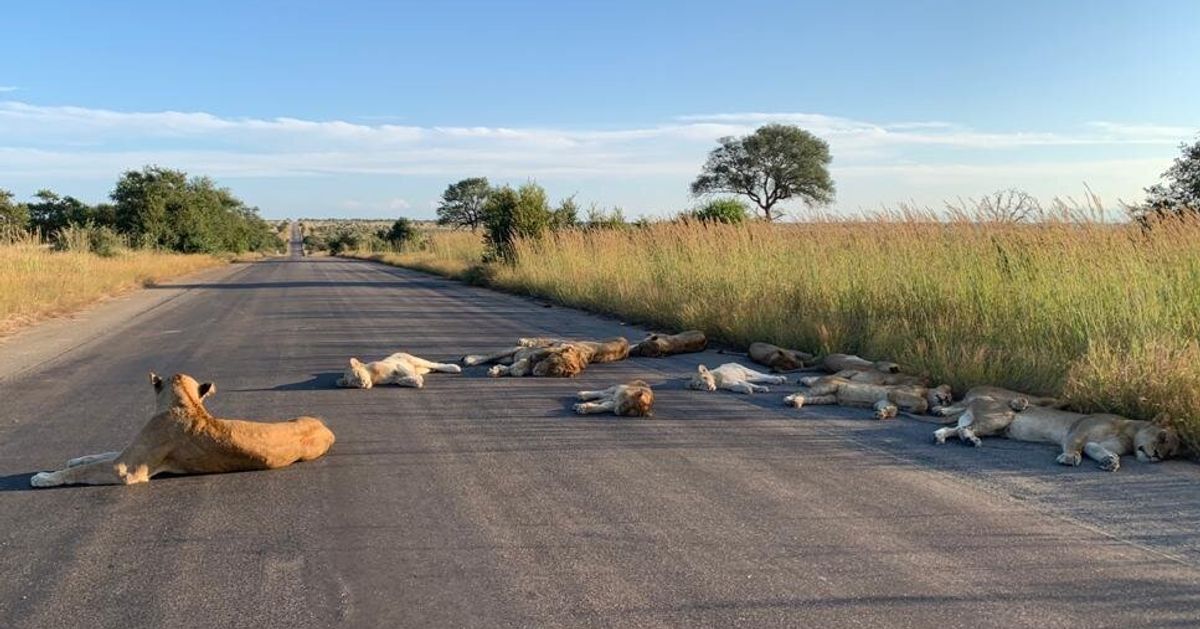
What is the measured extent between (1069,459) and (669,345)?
544 centimetres

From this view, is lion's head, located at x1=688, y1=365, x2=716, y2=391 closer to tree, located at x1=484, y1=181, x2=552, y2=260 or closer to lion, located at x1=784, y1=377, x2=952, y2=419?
lion, located at x1=784, y1=377, x2=952, y2=419

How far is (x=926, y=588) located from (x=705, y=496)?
1492 mm

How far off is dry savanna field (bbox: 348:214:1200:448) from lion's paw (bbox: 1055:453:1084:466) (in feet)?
2.59

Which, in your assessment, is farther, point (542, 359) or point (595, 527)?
point (542, 359)

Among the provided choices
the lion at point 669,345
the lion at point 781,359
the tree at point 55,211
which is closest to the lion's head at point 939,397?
the lion at point 781,359

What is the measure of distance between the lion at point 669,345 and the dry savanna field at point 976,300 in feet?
2.52

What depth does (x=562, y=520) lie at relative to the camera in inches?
177

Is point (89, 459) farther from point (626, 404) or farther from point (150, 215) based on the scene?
point (150, 215)

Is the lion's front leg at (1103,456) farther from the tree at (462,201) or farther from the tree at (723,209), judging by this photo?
the tree at (462,201)

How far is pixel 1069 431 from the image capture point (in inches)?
229

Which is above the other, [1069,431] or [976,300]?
[976,300]

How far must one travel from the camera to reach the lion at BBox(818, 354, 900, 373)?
820cm

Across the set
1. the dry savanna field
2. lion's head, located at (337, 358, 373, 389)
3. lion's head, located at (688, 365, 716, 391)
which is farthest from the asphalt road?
the dry savanna field

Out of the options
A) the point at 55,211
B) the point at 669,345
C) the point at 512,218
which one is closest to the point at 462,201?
the point at 55,211
